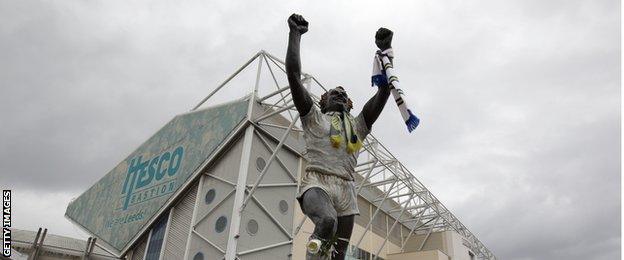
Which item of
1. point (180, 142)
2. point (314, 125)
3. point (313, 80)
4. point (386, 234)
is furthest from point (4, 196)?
point (386, 234)

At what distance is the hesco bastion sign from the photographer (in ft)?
57.7

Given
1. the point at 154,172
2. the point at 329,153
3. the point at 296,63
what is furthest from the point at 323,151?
the point at 154,172

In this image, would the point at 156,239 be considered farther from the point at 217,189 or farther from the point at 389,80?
the point at 389,80

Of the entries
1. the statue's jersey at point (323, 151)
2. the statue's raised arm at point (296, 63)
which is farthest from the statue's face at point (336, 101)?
the statue's raised arm at point (296, 63)

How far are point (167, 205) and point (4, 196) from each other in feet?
17.5

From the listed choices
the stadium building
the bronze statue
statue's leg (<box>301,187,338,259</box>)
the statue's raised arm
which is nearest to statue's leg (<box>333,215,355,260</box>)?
the bronze statue

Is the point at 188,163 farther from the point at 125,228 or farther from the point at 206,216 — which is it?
the point at 125,228

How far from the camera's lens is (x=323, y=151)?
11.1ft

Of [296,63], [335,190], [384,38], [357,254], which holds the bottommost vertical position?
[335,190]

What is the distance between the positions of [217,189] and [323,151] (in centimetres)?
1391

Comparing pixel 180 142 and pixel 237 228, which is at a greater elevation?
pixel 180 142

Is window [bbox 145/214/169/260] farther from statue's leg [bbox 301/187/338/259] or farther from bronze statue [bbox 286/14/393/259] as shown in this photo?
statue's leg [bbox 301/187/338/259]

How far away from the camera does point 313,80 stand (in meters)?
16.6

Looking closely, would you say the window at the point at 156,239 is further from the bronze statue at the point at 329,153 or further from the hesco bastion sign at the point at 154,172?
the bronze statue at the point at 329,153
